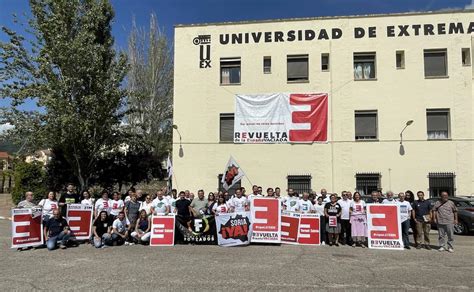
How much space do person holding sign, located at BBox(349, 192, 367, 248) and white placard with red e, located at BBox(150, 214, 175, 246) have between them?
18.1 ft

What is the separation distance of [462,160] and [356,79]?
21.9 feet

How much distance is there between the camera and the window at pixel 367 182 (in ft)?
69.7

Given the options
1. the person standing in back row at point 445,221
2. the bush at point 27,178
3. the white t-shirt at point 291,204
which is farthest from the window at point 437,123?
the bush at point 27,178

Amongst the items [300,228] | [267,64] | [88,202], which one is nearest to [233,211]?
[300,228]

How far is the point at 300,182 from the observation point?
2188cm

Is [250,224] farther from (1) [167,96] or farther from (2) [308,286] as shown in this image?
(1) [167,96]

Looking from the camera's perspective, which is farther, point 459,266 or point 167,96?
point 167,96

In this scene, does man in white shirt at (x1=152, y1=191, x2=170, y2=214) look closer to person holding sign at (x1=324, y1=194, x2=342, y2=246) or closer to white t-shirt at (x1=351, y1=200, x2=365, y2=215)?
person holding sign at (x1=324, y1=194, x2=342, y2=246)

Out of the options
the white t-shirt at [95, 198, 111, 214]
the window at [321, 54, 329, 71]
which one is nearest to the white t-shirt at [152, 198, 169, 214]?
the white t-shirt at [95, 198, 111, 214]

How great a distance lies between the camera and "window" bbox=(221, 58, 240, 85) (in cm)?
2308

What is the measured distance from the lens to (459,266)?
9.41 m

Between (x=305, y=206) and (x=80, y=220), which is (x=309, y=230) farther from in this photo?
(x=80, y=220)

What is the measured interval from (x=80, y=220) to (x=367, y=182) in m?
14.5

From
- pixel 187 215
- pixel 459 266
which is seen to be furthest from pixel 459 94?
pixel 187 215
